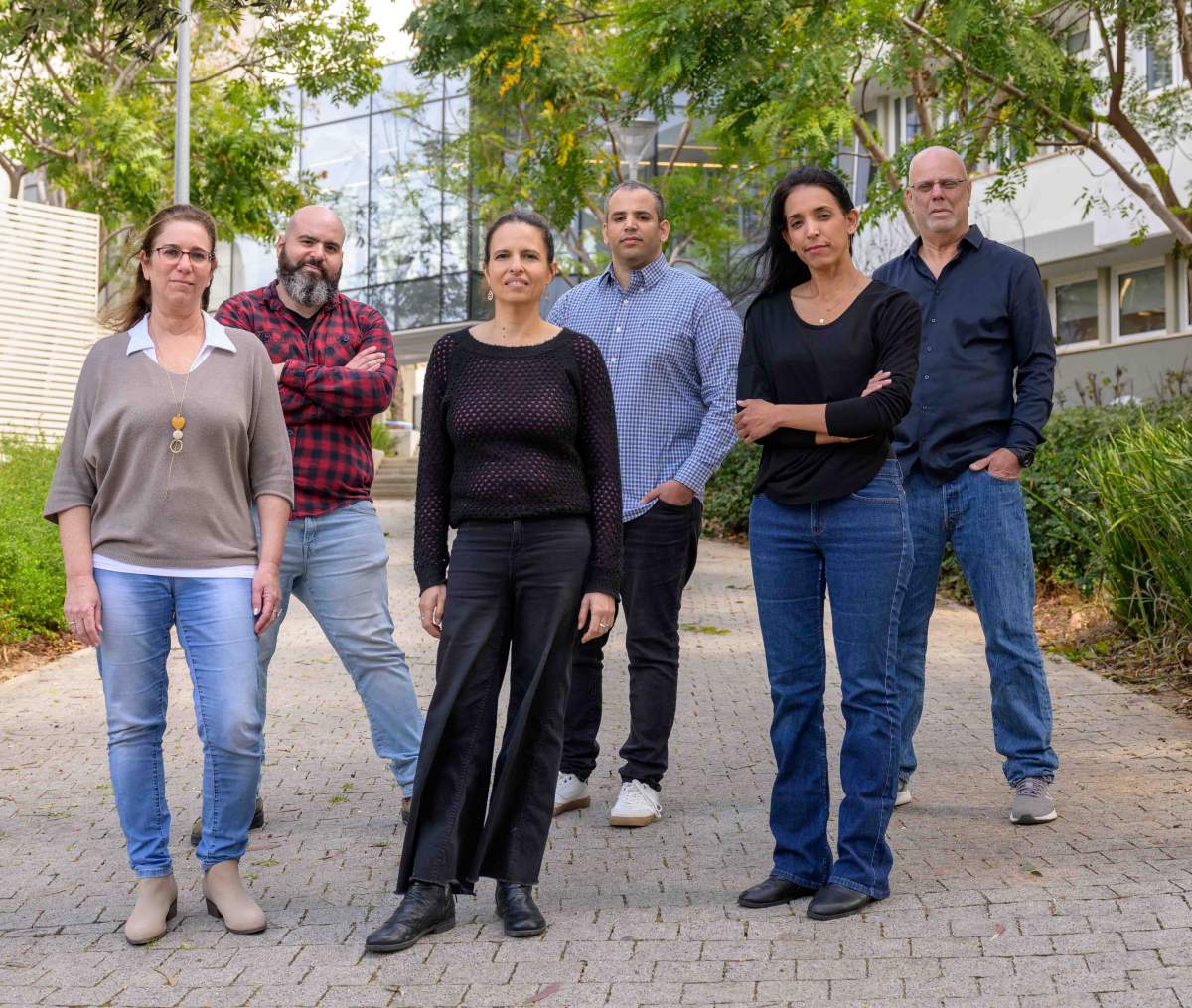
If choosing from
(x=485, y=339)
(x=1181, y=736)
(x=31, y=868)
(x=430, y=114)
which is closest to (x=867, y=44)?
(x=1181, y=736)

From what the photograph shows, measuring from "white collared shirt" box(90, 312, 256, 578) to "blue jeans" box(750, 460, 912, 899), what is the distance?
1616 millimetres

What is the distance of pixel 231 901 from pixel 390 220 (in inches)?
1393

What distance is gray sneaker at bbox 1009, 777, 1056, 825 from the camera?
5383 mm

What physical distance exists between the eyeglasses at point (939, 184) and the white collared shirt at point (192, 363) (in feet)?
8.58

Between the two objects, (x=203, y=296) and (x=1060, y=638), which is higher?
(x=203, y=296)

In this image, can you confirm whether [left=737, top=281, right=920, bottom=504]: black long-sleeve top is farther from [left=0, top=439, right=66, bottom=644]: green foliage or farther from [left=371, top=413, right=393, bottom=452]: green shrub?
[left=371, top=413, right=393, bottom=452]: green shrub

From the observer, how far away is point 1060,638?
10.1 m

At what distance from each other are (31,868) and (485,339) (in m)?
2.55

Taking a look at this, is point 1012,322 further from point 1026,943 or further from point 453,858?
point 453,858

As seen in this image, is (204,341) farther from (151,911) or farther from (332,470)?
(151,911)

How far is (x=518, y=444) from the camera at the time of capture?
175 inches

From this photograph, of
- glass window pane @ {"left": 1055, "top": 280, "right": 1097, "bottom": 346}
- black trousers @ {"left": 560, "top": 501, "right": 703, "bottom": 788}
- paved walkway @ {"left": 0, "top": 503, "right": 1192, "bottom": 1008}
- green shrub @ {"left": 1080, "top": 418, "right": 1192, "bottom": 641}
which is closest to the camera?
paved walkway @ {"left": 0, "top": 503, "right": 1192, "bottom": 1008}

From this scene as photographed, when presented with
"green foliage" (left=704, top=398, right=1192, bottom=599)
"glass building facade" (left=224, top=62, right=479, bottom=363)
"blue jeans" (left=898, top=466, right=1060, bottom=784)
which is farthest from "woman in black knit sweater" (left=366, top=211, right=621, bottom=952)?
"glass building facade" (left=224, top=62, right=479, bottom=363)

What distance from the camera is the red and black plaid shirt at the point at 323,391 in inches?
209
